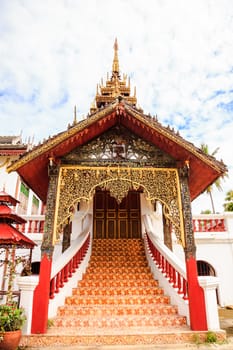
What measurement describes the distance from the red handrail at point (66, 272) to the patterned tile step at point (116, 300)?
0.43 metres

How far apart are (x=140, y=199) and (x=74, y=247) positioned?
3.93 meters

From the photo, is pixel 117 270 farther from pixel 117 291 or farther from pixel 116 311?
pixel 116 311

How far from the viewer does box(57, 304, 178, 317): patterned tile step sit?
4.97 metres

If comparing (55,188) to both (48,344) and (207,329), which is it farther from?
(207,329)

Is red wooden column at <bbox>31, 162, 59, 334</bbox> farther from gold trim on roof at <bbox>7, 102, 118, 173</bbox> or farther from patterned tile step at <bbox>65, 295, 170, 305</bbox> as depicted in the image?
patterned tile step at <bbox>65, 295, 170, 305</bbox>

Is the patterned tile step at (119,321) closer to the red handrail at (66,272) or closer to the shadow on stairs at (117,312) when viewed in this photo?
the shadow on stairs at (117,312)

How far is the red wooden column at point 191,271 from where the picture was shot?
4.38 meters

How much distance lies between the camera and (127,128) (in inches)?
231

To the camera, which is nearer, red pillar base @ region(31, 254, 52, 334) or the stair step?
red pillar base @ region(31, 254, 52, 334)

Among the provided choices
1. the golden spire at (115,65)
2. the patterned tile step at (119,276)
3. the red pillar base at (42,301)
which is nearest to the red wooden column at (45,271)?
the red pillar base at (42,301)

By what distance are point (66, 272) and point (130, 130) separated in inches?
141

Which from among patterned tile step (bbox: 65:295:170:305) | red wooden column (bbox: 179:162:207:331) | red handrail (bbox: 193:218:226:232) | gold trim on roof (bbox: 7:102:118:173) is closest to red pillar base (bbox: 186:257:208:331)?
red wooden column (bbox: 179:162:207:331)

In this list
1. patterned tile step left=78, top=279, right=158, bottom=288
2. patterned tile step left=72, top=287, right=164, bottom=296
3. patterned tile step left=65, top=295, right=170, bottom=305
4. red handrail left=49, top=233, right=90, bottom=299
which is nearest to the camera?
red handrail left=49, top=233, right=90, bottom=299

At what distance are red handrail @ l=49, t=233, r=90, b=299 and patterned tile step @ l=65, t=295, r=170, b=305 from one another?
0.43 m
